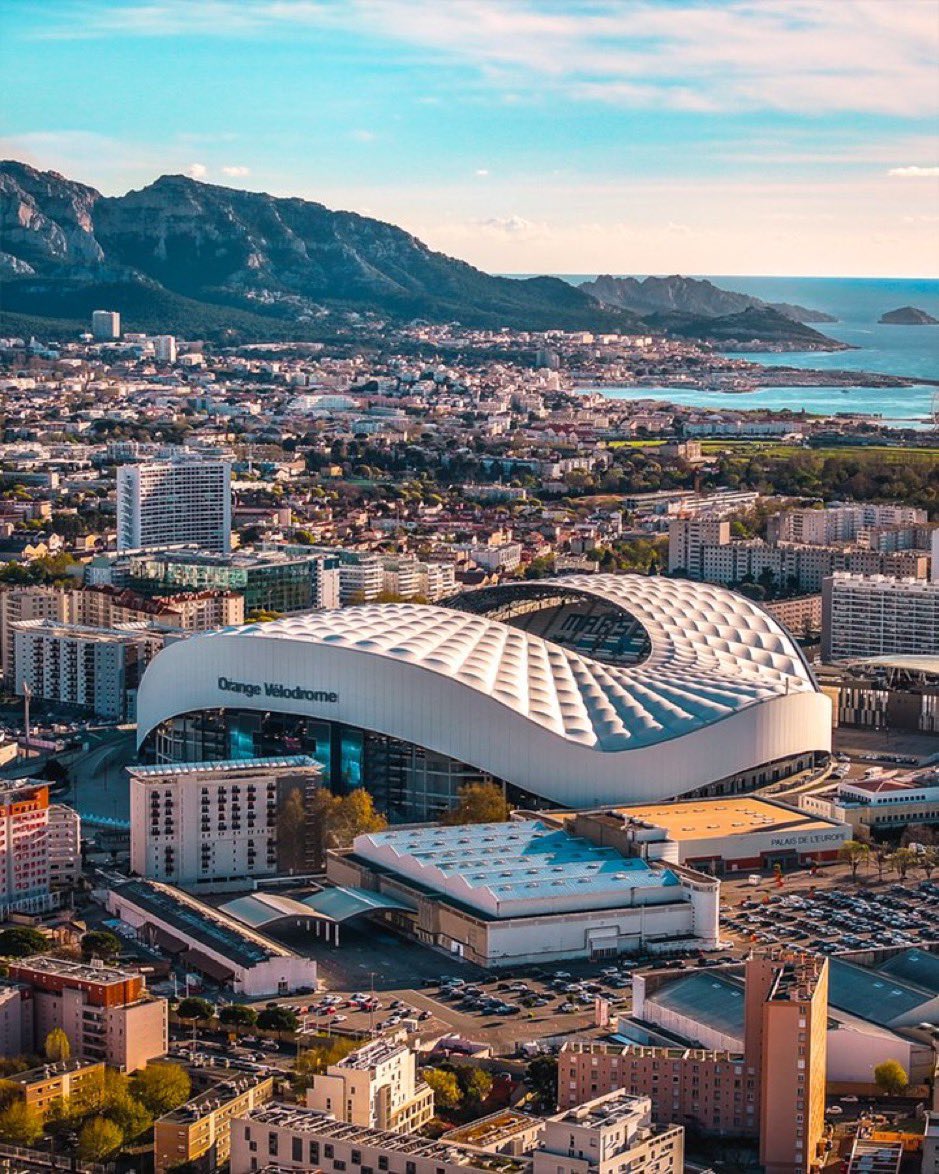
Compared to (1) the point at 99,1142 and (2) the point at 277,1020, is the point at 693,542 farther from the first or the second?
(1) the point at 99,1142

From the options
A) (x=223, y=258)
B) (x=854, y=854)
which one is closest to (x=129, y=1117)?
(x=854, y=854)

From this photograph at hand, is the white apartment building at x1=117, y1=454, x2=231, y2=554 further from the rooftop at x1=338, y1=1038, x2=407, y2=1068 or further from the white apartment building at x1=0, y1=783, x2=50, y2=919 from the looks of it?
the rooftop at x1=338, y1=1038, x2=407, y2=1068

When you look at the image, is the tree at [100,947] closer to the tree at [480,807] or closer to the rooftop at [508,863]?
the rooftop at [508,863]

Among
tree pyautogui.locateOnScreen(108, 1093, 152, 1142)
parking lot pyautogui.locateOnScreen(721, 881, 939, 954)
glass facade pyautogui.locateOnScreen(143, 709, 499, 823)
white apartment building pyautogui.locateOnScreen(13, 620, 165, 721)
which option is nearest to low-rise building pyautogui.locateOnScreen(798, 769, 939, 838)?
parking lot pyautogui.locateOnScreen(721, 881, 939, 954)

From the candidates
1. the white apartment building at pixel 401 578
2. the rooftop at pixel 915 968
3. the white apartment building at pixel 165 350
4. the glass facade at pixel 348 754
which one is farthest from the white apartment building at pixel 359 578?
the white apartment building at pixel 165 350

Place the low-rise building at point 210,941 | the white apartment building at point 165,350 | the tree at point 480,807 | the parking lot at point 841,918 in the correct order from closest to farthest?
the low-rise building at point 210,941 < the parking lot at point 841,918 < the tree at point 480,807 < the white apartment building at point 165,350
